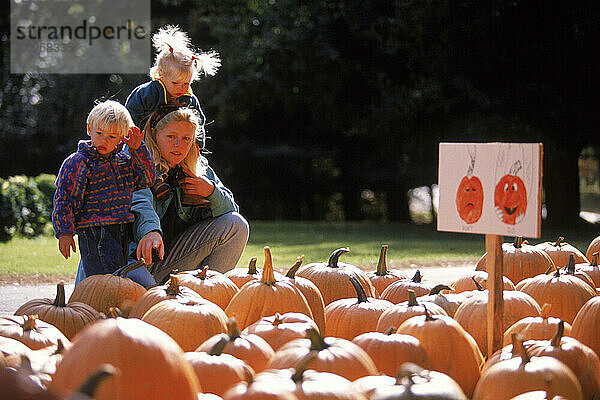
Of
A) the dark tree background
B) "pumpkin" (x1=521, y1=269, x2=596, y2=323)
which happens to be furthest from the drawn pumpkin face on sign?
the dark tree background

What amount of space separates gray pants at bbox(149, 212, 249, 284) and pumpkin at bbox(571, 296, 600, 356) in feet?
6.74

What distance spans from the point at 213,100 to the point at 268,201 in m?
4.08

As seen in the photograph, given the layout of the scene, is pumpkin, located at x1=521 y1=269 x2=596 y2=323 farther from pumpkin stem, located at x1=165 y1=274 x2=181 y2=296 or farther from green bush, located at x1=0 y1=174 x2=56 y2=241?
green bush, located at x1=0 y1=174 x2=56 y2=241

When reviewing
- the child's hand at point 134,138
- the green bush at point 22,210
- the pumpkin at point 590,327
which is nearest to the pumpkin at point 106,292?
the child's hand at point 134,138

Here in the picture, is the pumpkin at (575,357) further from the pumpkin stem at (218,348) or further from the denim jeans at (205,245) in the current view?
the denim jeans at (205,245)

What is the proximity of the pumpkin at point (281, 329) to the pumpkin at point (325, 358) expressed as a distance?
1.06 feet

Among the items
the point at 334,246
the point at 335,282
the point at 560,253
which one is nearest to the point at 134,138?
the point at 335,282

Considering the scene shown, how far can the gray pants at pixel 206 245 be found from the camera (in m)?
4.26

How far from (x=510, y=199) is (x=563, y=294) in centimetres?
95

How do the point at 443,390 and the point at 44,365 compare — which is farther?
the point at 44,365

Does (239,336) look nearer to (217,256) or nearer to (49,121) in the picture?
(217,256)

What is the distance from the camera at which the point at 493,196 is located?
2.76 metres

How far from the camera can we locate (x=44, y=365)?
2023 millimetres

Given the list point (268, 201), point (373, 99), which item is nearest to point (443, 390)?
point (373, 99)
